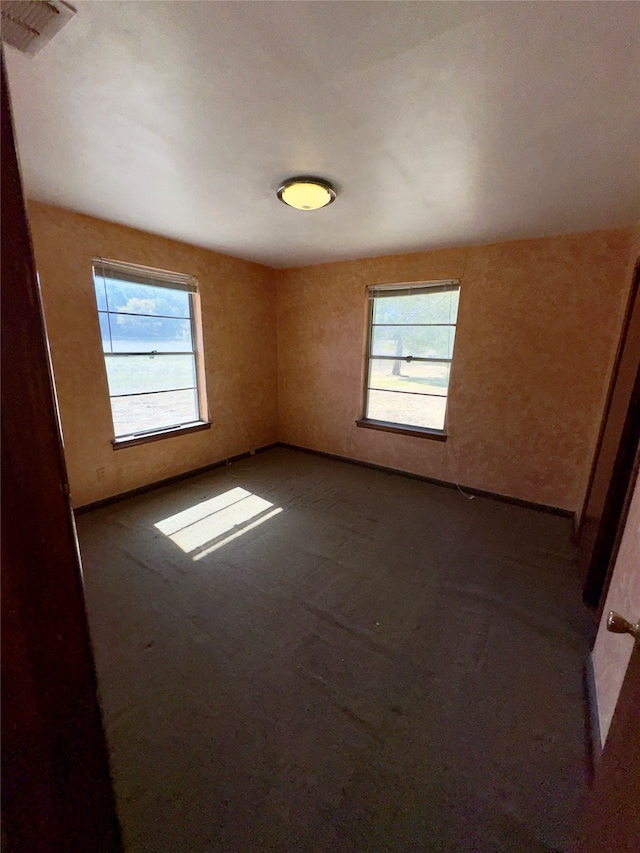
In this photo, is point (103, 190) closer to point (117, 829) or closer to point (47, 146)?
point (47, 146)

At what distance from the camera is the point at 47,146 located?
5.44 ft

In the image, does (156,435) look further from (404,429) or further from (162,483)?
(404,429)

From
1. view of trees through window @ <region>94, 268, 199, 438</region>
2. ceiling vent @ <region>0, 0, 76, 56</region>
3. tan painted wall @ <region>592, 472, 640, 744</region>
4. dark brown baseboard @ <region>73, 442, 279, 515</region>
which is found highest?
ceiling vent @ <region>0, 0, 76, 56</region>

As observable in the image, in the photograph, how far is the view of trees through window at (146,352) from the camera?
290 cm

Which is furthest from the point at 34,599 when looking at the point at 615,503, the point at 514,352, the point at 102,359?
the point at 514,352

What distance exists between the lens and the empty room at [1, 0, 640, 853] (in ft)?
2.27

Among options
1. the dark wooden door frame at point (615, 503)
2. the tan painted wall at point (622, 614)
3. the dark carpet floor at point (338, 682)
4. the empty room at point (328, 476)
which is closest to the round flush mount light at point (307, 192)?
the empty room at point (328, 476)

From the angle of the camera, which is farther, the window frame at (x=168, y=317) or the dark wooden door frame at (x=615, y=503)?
the window frame at (x=168, y=317)

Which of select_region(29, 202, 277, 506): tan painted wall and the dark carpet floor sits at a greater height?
select_region(29, 202, 277, 506): tan painted wall

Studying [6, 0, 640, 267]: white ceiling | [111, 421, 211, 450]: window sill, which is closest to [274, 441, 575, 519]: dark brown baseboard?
[111, 421, 211, 450]: window sill

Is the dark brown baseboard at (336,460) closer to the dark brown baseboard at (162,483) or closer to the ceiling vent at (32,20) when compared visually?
the dark brown baseboard at (162,483)

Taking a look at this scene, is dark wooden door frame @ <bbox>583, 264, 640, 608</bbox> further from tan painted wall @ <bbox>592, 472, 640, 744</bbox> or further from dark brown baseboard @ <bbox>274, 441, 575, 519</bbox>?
dark brown baseboard @ <bbox>274, 441, 575, 519</bbox>

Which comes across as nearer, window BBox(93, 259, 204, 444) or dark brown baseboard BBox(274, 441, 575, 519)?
window BBox(93, 259, 204, 444)

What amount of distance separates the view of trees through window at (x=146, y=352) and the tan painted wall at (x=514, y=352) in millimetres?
1673
